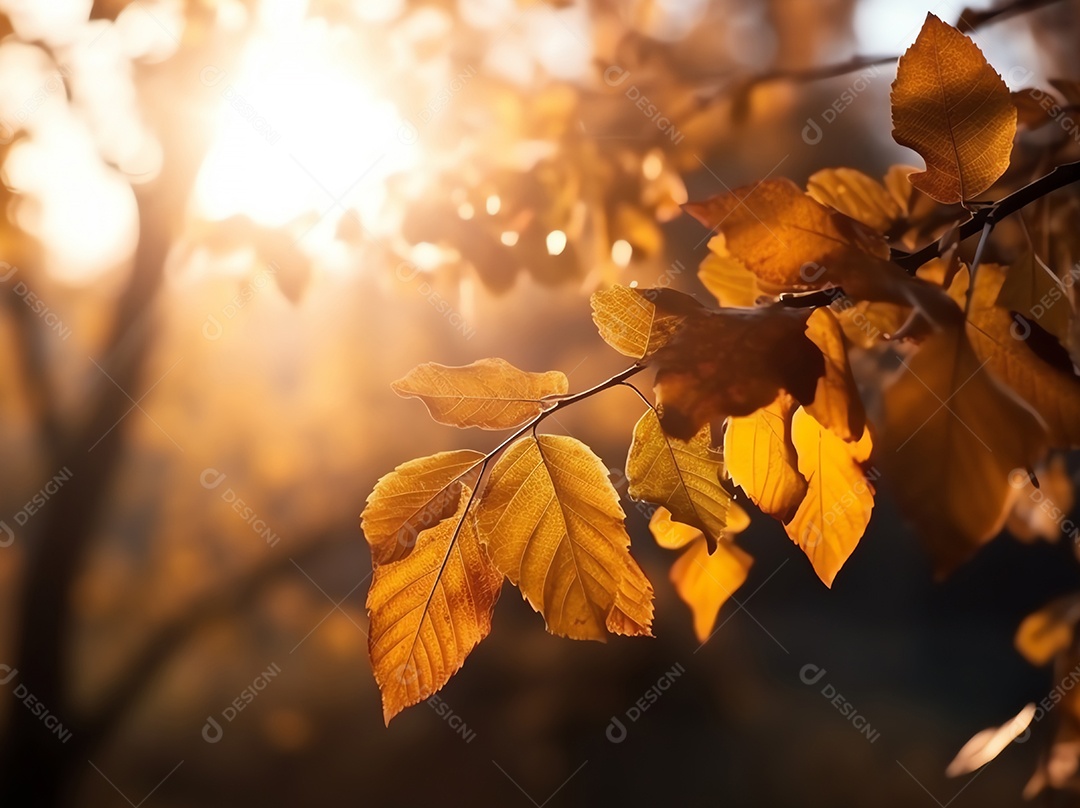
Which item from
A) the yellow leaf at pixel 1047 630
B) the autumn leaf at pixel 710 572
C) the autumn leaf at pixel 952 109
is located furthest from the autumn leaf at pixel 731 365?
the yellow leaf at pixel 1047 630

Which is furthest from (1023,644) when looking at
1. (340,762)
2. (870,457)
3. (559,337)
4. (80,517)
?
(340,762)

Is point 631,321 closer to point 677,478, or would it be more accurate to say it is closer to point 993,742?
point 677,478

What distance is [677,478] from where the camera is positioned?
351 millimetres

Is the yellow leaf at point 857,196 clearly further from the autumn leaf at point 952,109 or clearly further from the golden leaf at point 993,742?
the golden leaf at point 993,742

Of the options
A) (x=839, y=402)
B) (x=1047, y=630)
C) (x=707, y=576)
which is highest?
(x=839, y=402)

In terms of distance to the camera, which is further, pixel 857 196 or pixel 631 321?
pixel 857 196

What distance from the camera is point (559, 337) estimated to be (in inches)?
115

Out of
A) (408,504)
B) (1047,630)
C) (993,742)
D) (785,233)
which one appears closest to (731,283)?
(785,233)

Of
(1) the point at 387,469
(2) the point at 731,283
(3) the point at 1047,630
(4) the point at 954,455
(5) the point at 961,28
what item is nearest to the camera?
(4) the point at 954,455

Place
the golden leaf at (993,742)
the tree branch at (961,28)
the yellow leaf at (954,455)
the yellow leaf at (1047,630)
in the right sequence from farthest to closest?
the yellow leaf at (1047,630)
the tree branch at (961,28)
the golden leaf at (993,742)
the yellow leaf at (954,455)

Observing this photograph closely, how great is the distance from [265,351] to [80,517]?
1090 mm

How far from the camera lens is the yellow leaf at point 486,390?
1.18 ft

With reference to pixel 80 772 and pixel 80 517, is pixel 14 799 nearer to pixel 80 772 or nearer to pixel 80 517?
pixel 80 772

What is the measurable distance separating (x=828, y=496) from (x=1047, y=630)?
1391 mm
